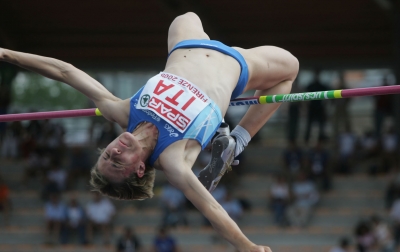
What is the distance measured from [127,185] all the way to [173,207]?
8.58 m

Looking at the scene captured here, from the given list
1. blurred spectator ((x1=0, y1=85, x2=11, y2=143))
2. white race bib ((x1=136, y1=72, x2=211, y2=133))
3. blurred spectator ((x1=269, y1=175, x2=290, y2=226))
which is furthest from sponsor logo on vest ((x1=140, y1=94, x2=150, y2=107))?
blurred spectator ((x1=0, y1=85, x2=11, y2=143))

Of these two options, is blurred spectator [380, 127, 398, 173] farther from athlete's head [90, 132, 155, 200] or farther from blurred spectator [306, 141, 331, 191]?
athlete's head [90, 132, 155, 200]

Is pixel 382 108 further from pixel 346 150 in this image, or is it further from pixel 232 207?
pixel 232 207

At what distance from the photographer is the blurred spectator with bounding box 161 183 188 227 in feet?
44.7

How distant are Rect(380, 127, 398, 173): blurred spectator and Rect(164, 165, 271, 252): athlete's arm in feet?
32.2

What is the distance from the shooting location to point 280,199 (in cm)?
1355

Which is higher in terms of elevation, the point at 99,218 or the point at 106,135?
the point at 106,135

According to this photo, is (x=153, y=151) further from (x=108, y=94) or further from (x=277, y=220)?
(x=277, y=220)

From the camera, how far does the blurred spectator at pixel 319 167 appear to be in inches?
548

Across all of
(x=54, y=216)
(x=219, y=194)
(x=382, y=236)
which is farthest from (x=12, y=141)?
(x=382, y=236)

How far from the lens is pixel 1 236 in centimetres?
1438

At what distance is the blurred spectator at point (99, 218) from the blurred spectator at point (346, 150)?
4367 millimetres

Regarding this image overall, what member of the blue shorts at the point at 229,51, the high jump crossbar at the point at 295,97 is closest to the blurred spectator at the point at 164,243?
the high jump crossbar at the point at 295,97

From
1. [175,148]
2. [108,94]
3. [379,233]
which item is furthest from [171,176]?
[379,233]
